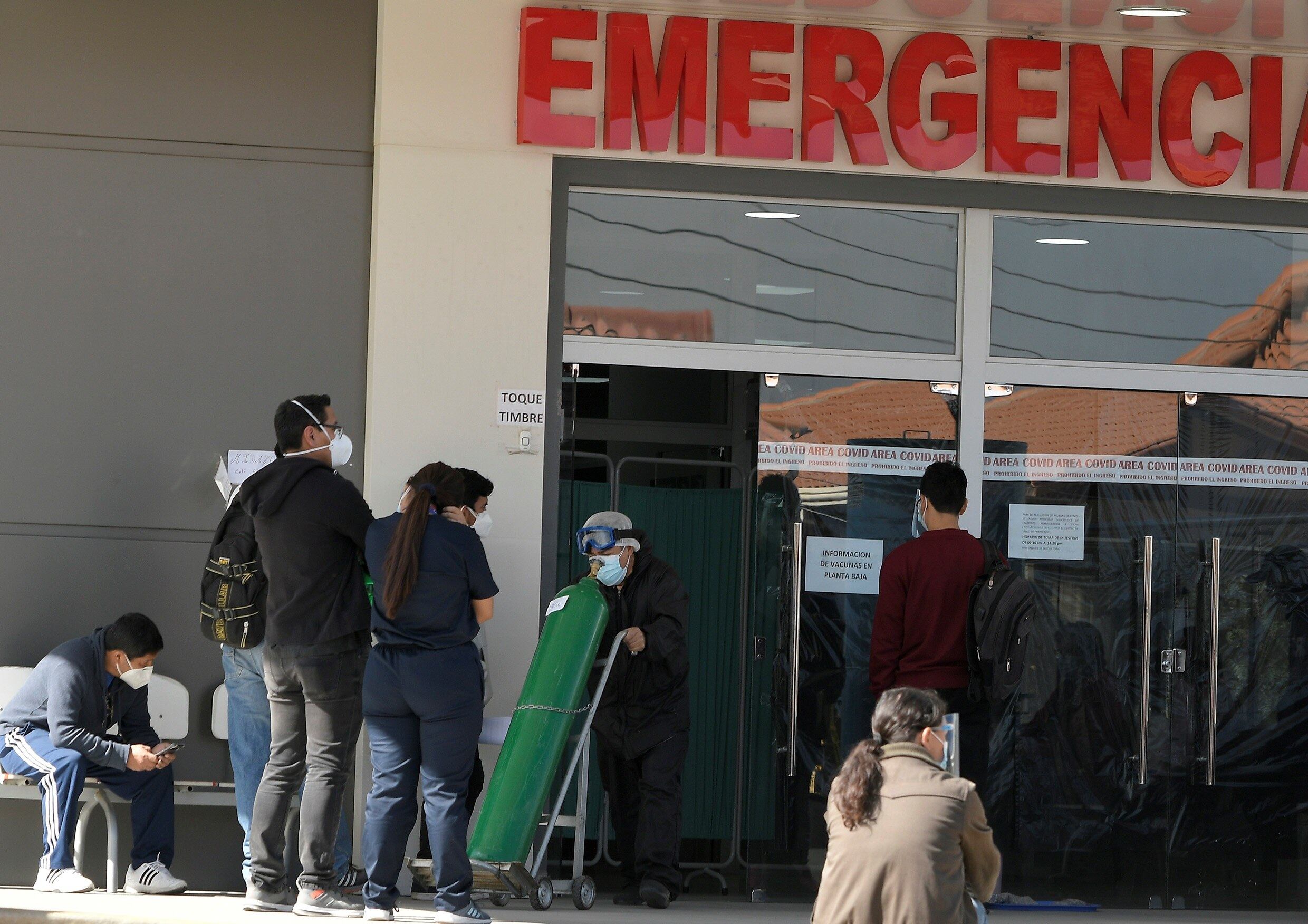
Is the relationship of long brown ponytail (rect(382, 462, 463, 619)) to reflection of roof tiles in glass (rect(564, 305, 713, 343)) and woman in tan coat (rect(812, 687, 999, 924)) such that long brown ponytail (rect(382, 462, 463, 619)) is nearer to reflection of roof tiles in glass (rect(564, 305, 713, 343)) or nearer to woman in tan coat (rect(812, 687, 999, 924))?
reflection of roof tiles in glass (rect(564, 305, 713, 343))

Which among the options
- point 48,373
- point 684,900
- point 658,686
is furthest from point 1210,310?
point 48,373

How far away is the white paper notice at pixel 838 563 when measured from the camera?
7.00 m

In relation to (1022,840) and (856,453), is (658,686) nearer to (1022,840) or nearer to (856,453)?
(856,453)

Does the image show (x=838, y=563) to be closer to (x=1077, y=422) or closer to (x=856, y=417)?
(x=856, y=417)

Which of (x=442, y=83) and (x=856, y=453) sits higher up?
(x=442, y=83)

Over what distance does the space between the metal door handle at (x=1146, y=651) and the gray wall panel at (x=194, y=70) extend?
161 inches

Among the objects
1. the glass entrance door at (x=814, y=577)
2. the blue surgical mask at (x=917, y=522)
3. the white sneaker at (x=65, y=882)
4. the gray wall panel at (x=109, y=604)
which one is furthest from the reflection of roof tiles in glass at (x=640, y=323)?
the white sneaker at (x=65, y=882)

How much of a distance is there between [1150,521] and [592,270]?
287 cm

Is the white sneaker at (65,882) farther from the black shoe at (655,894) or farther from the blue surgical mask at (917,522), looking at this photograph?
the blue surgical mask at (917,522)

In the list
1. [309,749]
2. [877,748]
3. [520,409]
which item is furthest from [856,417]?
[877,748]

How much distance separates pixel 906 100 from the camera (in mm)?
6922

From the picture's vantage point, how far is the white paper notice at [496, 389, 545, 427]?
6.71 metres

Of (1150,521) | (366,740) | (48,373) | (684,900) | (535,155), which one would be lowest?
(684,900)

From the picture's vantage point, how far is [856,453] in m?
7.05
